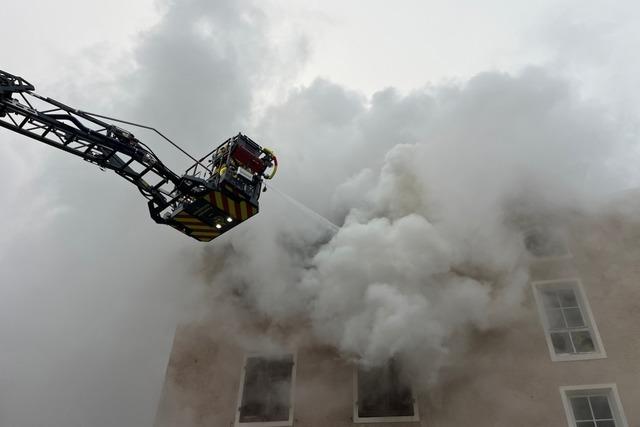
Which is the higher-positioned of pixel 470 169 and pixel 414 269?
pixel 470 169

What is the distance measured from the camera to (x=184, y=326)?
13906 mm

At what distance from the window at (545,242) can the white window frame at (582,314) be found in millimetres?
733

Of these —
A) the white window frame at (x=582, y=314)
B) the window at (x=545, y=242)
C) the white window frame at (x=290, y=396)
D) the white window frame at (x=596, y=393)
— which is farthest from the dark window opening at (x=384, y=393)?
the window at (x=545, y=242)

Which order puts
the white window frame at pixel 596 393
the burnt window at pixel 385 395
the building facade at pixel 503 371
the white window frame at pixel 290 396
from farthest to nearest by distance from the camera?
the white window frame at pixel 290 396 < the burnt window at pixel 385 395 < the building facade at pixel 503 371 < the white window frame at pixel 596 393

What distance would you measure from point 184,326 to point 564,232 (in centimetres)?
986

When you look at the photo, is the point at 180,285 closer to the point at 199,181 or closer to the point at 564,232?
the point at 199,181

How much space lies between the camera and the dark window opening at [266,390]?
38.5 feet

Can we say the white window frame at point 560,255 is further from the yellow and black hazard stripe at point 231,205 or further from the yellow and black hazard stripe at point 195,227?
the yellow and black hazard stripe at point 195,227

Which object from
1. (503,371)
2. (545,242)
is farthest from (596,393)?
(545,242)

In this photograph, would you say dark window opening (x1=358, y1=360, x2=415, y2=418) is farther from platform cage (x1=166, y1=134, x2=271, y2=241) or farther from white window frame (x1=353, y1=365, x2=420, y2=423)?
platform cage (x1=166, y1=134, x2=271, y2=241)

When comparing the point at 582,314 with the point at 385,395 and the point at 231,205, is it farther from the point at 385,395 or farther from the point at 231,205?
the point at 231,205

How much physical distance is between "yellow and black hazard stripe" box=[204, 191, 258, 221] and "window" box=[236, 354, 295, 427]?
12.6 ft

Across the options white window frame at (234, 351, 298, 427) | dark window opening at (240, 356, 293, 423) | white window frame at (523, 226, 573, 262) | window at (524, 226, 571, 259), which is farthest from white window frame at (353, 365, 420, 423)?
window at (524, 226, 571, 259)

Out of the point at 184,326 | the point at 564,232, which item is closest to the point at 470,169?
the point at 564,232
